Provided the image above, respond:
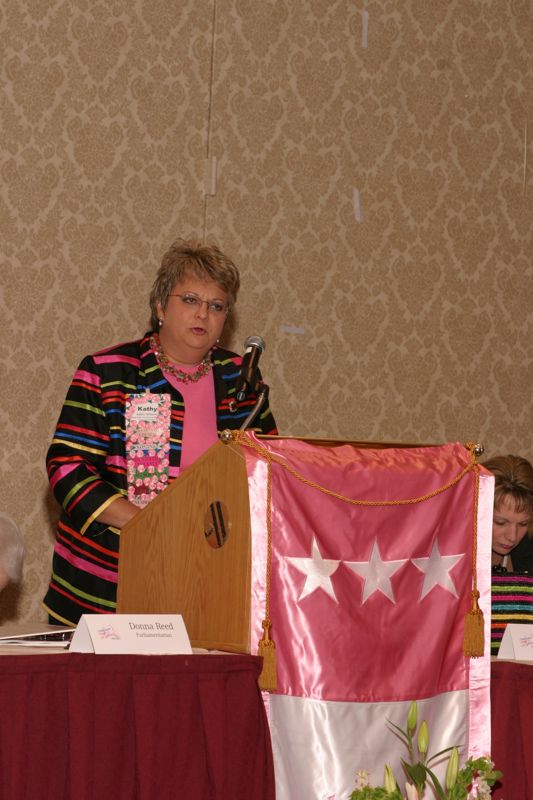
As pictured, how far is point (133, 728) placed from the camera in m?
2.21

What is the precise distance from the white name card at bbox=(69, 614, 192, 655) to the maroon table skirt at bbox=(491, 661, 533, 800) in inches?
29.1

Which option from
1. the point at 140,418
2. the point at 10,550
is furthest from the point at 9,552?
the point at 140,418

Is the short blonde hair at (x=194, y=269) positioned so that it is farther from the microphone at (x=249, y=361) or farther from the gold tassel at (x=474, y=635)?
the gold tassel at (x=474, y=635)

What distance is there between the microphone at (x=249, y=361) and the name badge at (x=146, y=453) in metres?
0.41

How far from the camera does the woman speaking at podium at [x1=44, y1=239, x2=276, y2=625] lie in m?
3.05

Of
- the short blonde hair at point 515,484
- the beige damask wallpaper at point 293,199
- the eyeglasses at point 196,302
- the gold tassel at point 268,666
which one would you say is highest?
the beige damask wallpaper at point 293,199

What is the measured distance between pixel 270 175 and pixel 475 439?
150cm

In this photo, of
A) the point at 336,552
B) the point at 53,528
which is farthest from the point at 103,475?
the point at 53,528

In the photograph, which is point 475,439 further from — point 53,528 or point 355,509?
point 355,509

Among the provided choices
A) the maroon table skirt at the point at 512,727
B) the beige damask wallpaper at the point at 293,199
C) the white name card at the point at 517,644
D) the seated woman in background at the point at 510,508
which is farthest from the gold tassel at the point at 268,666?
the beige damask wallpaper at the point at 293,199

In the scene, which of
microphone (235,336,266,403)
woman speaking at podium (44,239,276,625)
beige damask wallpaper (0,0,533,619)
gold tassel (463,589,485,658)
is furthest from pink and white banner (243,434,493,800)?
beige damask wallpaper (0,0,533,619)

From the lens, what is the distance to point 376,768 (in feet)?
7.57

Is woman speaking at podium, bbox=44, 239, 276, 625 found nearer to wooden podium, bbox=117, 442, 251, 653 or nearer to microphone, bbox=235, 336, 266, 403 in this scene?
microphone, bbox=235, 336, 266, 403

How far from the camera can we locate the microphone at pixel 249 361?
107 inches
